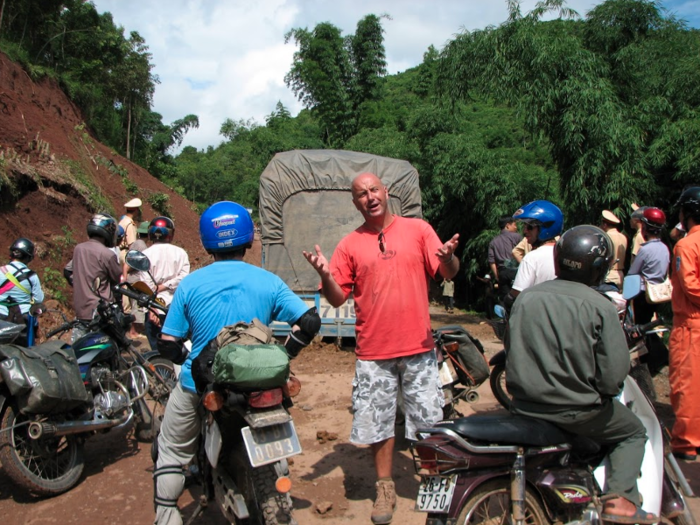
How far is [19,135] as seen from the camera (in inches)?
523

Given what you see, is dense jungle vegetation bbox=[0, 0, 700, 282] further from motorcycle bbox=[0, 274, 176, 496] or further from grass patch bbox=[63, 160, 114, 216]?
motorcycle bbox=[0, 274, 176, 496]

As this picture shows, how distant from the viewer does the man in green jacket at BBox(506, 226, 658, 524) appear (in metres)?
2.45

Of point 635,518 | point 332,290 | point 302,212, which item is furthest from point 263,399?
point 302,212

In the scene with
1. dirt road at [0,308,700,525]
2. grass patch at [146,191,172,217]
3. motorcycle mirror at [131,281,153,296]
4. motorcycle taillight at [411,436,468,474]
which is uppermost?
grass patch at [146,191,172,217]

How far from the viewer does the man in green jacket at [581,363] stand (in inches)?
96.3

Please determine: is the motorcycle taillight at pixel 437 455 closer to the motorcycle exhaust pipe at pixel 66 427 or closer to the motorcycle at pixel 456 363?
the motorcycle at pixel 456 363

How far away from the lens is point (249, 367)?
2.48m

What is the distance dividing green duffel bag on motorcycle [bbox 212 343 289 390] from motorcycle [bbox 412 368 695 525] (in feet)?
2.15

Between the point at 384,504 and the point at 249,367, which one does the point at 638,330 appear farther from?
the point at 249,367

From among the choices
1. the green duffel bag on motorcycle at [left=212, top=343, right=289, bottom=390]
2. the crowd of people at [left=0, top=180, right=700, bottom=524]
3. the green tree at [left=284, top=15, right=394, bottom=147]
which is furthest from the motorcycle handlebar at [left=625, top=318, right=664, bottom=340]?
the green tree at [left=284, top=15, right=394, bottom=147]

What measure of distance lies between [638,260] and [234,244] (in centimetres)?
370

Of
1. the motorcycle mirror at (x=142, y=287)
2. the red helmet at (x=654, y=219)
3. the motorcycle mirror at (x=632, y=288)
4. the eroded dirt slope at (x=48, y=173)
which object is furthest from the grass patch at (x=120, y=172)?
the motorcycle mirror at (x=632, y=288)

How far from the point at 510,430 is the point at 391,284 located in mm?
1259

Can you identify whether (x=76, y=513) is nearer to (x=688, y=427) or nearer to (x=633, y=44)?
(x=688, y=427)
